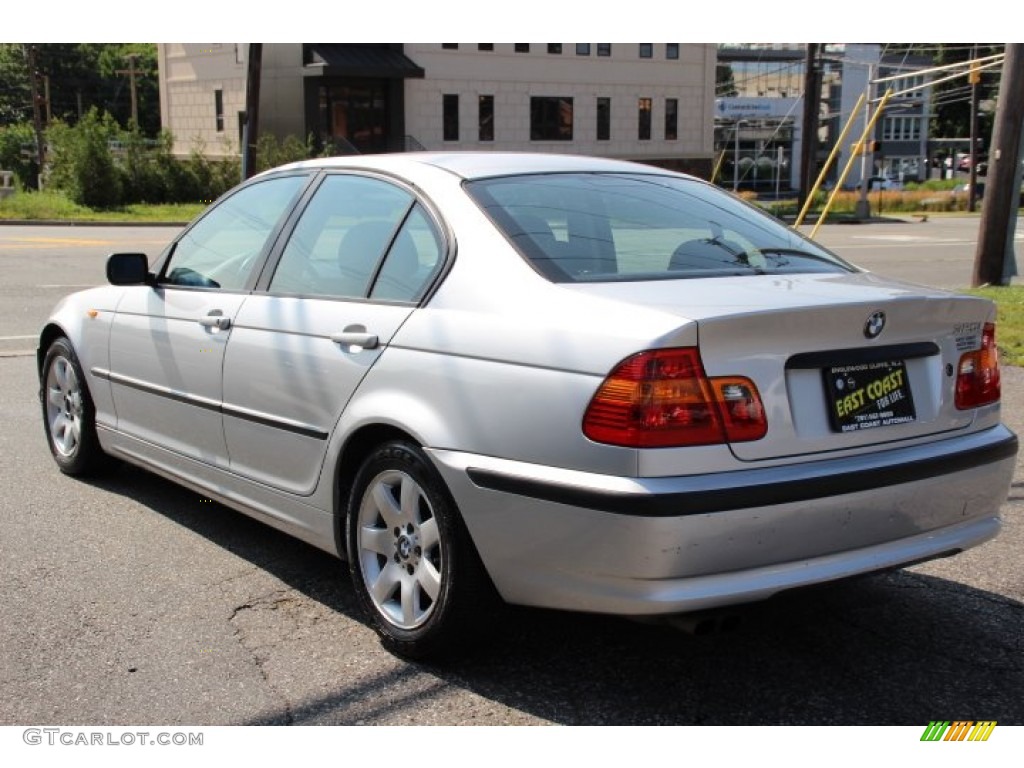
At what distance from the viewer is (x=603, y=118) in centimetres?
5128

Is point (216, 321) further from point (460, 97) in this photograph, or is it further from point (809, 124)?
point (460, 97)

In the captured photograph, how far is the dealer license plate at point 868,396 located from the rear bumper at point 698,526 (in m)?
0.11

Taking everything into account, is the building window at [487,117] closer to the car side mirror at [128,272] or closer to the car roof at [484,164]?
the car side mirror at [128,272]

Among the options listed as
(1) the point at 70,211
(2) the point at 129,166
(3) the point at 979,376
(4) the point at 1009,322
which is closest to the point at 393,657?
(3) the point at 979,376

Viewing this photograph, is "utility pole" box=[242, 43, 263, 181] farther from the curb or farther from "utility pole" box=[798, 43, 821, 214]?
"utility pole" box=[798, 43, 821, 214]

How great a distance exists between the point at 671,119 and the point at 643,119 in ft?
5.55

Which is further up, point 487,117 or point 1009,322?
point 487,117

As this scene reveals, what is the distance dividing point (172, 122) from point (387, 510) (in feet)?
175

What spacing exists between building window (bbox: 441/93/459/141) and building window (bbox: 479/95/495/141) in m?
1.24

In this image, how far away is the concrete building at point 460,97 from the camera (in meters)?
44.1

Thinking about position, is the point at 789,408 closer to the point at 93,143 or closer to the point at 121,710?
the point at 121,710

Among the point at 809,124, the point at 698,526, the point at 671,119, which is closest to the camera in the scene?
the point at 698,526

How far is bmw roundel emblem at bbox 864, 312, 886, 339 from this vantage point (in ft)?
11.2

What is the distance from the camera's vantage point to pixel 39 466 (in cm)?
625
